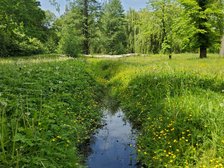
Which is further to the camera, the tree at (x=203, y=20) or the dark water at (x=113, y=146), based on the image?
the tree at (x=203, y=20)

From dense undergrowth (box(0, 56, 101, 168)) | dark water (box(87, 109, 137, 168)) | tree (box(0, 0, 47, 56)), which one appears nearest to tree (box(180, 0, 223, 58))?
dark water (box(87, 109, 137, 168))

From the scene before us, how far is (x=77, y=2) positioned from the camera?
165ft

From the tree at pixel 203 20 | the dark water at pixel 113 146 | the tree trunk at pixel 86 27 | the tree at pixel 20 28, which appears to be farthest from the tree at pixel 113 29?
the dark water at pixel 113 146

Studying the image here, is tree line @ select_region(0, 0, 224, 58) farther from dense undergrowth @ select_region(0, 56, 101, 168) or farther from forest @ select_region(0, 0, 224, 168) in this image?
dense undergrowth @ select_region(0, 56, 101, 168)

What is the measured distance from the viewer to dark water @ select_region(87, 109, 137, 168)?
590cm

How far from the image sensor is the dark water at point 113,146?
19.4 feet

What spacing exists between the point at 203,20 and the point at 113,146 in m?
20.0

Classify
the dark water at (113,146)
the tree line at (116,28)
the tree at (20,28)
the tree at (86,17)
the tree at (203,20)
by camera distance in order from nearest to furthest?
the dark water at (113,146), the tree at (203,20), the tree line at (116,28), the tree at (20,28), the tree at (86,17)

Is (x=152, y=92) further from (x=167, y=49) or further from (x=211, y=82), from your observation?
(x=167, y=49)

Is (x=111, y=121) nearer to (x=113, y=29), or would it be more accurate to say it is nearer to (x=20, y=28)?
(x=20, y=28)

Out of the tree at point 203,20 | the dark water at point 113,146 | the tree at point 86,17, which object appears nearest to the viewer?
the dark water at point 113,146

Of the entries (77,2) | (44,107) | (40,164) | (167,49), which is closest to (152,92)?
(44,107)

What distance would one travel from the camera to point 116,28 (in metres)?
53.7

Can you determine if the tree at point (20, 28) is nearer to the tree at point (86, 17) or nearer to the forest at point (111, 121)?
the tree at point (86, 17)
